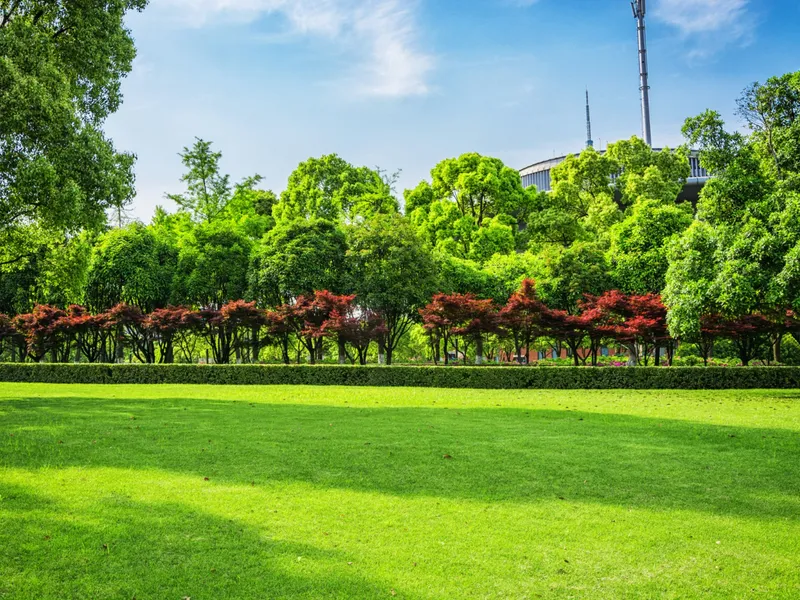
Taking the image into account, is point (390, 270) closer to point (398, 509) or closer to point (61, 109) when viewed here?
point (61, 109)

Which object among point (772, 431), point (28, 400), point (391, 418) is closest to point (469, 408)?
point (391, 418)

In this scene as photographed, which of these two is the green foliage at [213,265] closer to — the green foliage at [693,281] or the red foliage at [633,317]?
the red foliage at [633,317]

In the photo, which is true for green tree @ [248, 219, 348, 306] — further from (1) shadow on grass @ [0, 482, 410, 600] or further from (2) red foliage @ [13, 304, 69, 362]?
(1) shadow on grass @ [0, 482, 410, 600]

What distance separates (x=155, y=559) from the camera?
4.61 meters

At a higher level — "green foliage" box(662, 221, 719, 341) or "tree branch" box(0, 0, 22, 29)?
"tree branch" box(0, 0, 22, 29)

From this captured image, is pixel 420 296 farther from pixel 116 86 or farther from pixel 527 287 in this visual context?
pixel 116 86

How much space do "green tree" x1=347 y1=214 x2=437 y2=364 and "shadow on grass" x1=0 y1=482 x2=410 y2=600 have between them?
73.0ft

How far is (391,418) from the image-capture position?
12117mm

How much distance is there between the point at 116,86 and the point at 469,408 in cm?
1315

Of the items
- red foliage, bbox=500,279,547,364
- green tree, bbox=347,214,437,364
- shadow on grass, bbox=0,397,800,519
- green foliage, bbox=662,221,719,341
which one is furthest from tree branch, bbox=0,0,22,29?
green foliage, bbox=662,221,719,341

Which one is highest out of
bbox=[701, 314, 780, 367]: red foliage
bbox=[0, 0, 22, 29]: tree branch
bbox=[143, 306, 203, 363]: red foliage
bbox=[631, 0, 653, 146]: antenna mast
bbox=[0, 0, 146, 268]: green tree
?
bbox=[631, 0, 653, 146]: antenna mast

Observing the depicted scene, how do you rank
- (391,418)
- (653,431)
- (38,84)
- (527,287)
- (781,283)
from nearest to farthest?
1. (653,431)
2. (391,418)
3. (38,84)
4. (781,283)
5. (527,287)

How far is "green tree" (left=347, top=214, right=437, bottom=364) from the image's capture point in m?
28.4

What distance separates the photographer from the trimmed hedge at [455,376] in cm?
2061
